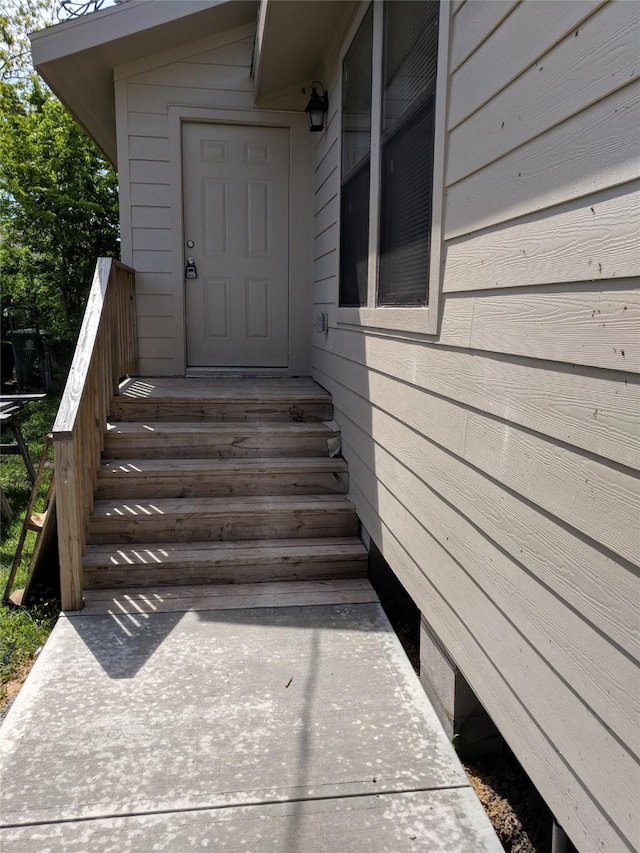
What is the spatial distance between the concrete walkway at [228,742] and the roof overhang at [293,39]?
3.39 meters

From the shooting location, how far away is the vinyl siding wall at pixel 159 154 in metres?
4.72

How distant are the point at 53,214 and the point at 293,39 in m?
6.09

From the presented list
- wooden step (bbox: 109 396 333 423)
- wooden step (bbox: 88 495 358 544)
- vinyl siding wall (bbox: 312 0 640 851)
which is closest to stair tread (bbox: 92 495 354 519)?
wooden step (bbox: 88 495 358 544)

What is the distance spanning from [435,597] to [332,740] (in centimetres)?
60

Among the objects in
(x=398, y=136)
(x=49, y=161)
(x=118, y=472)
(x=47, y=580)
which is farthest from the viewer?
(x=49, y=161)

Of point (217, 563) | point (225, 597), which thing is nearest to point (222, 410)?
point (217, 563)

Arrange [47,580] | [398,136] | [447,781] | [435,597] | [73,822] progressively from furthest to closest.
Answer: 1. [47,580]
2. [398,136]
3. [435,597]
4. [447,781]
5. [73,822]

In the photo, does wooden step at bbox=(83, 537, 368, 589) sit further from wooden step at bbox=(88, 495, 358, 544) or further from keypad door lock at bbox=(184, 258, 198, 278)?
keypad door lock at bbox=(184, 258, 198, 278)

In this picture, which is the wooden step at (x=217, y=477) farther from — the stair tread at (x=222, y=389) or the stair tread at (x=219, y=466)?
the stair tread at (x=222, y=389)

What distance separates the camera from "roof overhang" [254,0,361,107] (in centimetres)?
362

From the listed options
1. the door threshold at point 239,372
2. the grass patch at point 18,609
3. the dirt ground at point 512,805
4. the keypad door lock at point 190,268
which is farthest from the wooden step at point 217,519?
the keypad door lock at point 190,268

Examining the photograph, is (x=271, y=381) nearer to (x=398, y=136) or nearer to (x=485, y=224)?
(x=398, y=136)

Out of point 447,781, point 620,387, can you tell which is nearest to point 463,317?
point 620,387

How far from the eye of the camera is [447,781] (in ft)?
6.12
